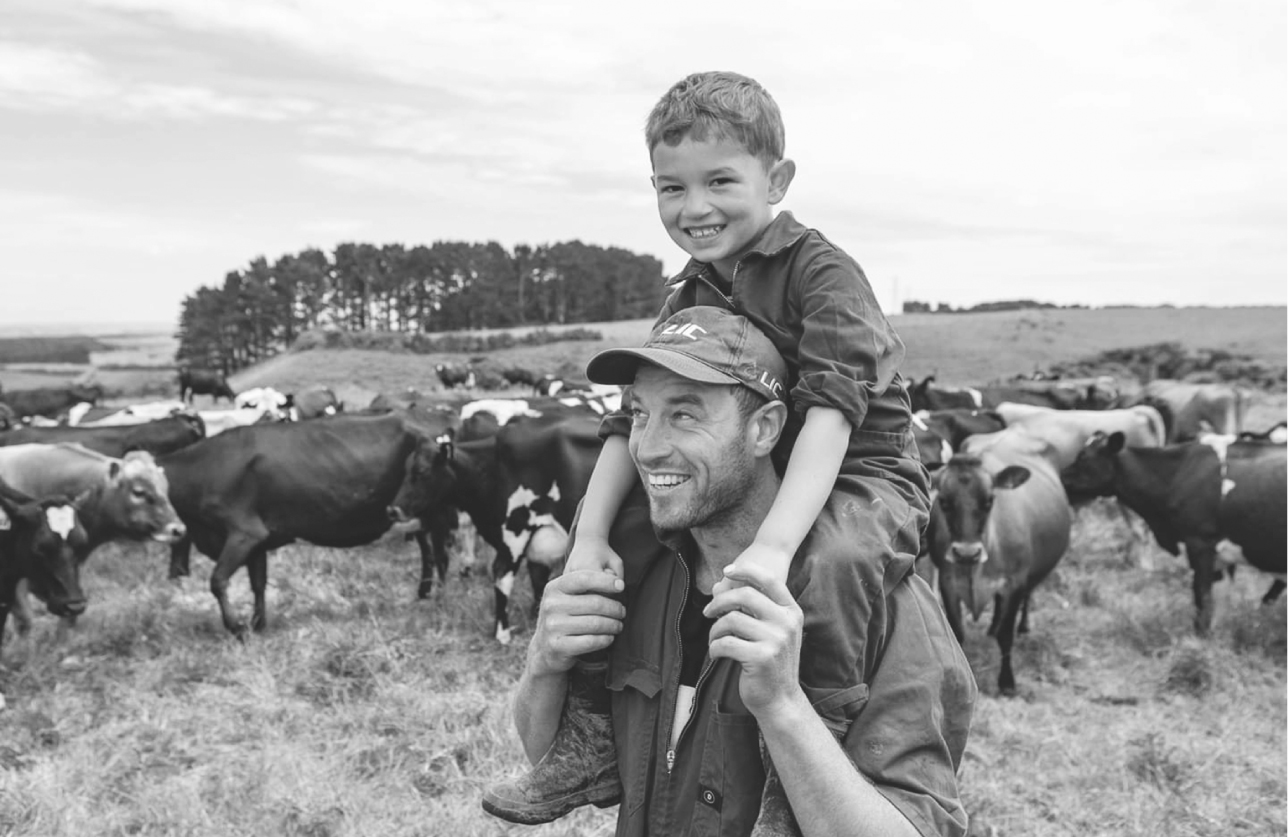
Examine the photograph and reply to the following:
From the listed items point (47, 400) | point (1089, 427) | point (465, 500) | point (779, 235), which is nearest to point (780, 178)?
point (779, 235)

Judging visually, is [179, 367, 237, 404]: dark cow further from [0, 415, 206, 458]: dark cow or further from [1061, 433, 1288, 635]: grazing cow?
[1061, 433, 1288, 635]: grazing cow

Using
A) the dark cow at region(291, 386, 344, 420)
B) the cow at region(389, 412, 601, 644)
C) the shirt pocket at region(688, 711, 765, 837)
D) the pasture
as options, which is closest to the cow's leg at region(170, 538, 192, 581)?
the pasture

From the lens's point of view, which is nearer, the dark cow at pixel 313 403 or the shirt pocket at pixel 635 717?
the shirt pocket at pixel 635 717

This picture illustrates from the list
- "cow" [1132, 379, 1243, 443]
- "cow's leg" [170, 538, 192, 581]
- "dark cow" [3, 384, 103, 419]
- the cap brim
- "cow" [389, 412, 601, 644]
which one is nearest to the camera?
the cap brim

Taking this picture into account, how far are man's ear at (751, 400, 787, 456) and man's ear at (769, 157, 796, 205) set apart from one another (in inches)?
24.6

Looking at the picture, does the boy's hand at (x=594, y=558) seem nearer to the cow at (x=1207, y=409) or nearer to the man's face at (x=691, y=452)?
the man's face at (x=691, y=452)

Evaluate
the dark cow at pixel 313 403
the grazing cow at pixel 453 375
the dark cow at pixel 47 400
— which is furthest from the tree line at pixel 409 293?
the dark cow at pixel 313 403

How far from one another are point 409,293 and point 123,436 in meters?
68.0

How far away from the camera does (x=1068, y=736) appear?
6023 mm

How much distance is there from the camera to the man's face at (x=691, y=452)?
1818mm

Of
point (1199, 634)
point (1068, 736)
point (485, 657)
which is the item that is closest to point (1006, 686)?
point (1068, 736)

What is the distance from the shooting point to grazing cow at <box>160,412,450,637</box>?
8.12 metres

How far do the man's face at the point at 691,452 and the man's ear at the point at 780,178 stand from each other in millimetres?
661

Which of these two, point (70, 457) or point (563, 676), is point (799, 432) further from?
point (70, 457)
